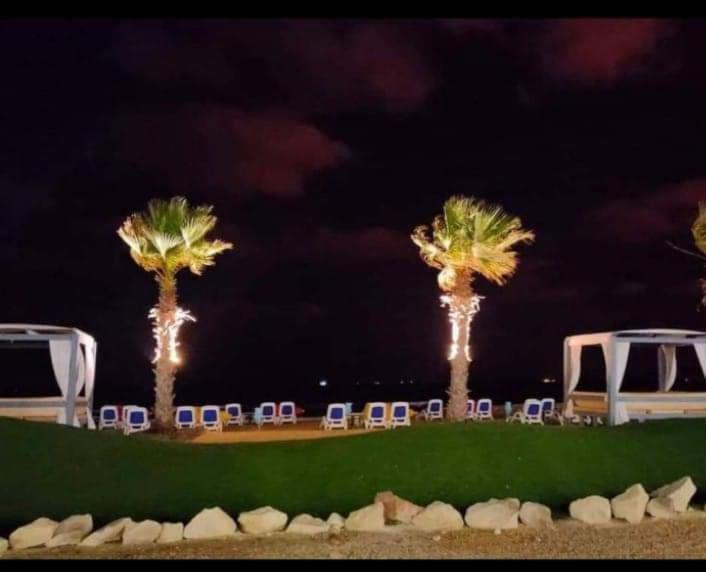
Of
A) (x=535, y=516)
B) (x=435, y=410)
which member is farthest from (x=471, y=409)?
(x=535, y=516)

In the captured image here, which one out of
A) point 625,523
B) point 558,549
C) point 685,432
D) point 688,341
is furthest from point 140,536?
point 688,341

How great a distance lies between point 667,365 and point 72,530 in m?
17.6

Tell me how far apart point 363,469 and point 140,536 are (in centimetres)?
296

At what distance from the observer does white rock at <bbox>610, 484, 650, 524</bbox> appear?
9812mm

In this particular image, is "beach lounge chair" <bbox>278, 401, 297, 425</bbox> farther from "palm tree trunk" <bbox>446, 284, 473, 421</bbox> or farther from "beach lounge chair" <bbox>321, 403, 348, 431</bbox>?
"palm tree trunk" <bbox>446, 284, 473, 421</bbox>

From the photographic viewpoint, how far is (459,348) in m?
19.9

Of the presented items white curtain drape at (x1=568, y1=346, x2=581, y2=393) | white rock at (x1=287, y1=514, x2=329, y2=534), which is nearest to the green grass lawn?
white rock at (x1=287, y1=514, x2=329, y2=534)

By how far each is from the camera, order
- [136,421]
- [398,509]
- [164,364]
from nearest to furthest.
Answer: [398,509] < [164,364] < [136,421]

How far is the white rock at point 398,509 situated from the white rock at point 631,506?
2.25 meters

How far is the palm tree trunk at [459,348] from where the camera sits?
19.3m

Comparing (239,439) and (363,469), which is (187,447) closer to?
(363,469)

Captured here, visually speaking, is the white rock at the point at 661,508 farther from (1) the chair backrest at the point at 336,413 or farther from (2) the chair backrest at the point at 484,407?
(2) the chair backrest at the point at 484,407

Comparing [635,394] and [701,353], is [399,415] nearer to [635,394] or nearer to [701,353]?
[635,394]

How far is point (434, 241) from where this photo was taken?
2031 cm
